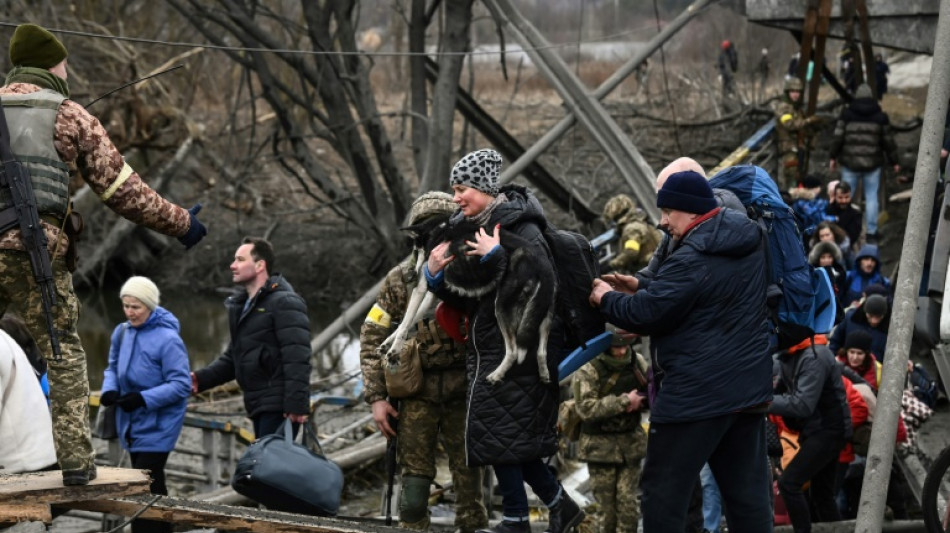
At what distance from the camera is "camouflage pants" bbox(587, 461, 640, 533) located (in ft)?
25.9

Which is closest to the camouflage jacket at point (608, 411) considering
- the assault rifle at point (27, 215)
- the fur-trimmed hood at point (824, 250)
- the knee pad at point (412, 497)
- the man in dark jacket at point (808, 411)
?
the man in dark jacket at point (808, 411)

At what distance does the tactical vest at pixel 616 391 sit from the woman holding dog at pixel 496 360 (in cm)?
159

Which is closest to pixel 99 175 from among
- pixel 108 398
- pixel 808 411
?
pixel 108 398

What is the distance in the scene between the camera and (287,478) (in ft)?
24.0

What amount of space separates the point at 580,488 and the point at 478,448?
12.9 ft

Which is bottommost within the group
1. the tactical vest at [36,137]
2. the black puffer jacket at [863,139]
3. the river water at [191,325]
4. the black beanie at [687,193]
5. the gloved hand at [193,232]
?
the river water at [191,325]

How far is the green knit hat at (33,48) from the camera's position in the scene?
5752 mm

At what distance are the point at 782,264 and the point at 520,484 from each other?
146 centimetres

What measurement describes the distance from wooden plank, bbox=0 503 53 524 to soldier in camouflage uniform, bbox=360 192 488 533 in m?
1.66

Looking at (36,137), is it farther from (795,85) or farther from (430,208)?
(795,85)

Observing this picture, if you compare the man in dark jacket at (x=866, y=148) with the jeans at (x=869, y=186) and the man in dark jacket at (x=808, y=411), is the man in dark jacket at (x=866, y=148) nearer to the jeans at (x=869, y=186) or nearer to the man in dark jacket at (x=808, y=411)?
the jeans at (x=869, y=186)

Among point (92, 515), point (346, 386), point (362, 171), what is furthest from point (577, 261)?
point (362, 171)

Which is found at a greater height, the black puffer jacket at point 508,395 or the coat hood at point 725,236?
the coat hood at point 725,236

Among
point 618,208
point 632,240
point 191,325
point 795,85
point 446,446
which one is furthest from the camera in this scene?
point 191,325
